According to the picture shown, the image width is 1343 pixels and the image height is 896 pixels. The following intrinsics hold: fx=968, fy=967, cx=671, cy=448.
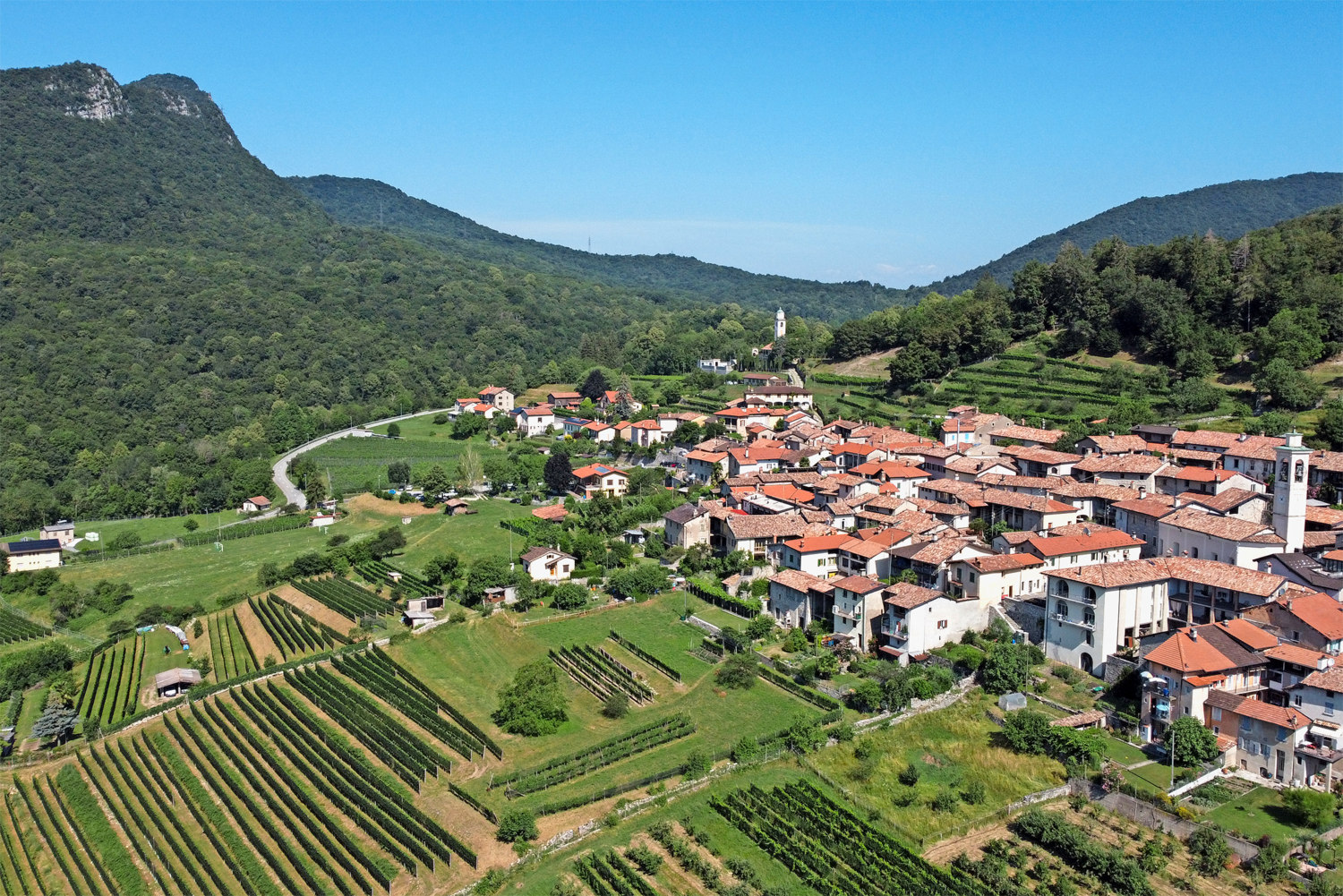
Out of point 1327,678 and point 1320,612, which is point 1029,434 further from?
point 1327,678

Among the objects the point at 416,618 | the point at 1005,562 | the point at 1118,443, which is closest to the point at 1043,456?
the point at 1118,443

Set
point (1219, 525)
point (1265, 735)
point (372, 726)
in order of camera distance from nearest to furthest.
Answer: point (1265, 735) → point (372, 726) → point (1219, 525)

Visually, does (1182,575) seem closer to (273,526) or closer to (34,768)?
(34,768)

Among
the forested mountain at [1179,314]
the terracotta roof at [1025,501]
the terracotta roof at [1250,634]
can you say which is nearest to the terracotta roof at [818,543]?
the terracotta roof at [1025,501]

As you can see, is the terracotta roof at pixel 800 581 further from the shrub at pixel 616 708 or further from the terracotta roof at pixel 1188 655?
the terracotta roof at pixel 1188 655

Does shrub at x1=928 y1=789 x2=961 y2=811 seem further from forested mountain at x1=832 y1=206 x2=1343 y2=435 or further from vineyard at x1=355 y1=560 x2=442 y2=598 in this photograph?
forested mountain at x1=832 y1=206 x2=1343 y2=435

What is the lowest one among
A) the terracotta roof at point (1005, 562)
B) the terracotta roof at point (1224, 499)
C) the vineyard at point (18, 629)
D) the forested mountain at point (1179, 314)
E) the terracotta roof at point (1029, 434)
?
the vineyard at point (18, 629)
